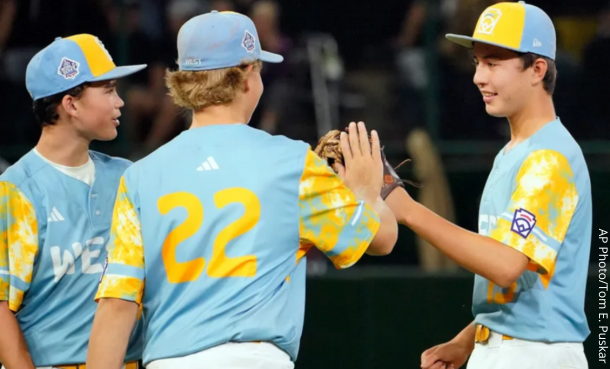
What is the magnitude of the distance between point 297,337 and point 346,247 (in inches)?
14.0

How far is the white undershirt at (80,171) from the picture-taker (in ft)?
12.7

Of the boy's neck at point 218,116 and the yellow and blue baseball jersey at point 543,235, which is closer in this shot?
the boy's neck at point 218,116

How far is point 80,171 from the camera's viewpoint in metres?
3.91

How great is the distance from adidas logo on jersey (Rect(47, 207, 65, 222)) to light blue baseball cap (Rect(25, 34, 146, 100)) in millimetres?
542

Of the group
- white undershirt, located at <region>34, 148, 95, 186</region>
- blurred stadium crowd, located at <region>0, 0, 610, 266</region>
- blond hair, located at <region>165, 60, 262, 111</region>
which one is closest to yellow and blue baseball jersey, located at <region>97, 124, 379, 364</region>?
blond hair, located at <region>165, 60, 262, 111</region>

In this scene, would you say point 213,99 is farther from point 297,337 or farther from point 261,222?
point 297,337

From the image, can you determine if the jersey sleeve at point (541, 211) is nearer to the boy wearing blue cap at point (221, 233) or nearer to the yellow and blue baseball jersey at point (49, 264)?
the boy wearing blue cap at point (221, 233)

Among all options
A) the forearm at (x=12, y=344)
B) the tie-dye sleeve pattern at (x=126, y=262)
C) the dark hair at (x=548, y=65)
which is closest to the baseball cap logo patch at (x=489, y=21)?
the dark hair at (x=548, y=65)

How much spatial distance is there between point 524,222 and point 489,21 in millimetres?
900

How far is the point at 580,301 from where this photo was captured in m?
3.65

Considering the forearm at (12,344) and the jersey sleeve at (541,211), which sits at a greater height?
the jersey sleeve at (541,211)

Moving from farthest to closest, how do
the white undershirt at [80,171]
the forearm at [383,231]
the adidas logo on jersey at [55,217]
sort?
the white undershirt at [80,171], the adidas logo on jersey at [55,217], the forearm at [383,231]

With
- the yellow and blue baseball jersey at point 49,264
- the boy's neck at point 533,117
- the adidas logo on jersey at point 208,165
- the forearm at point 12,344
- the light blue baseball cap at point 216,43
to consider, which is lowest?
the forearm at point 12,344

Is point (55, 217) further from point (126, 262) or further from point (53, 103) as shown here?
point (126, 262)
